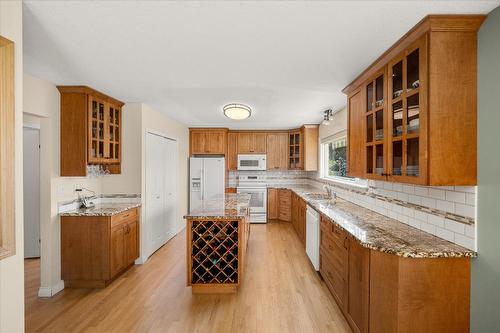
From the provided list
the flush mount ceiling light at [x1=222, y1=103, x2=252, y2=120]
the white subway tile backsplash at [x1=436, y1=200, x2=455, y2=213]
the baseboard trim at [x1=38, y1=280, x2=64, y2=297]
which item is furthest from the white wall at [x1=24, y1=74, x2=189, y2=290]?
the white subway tile backsplash at [x1=436, y1=200, x2=455, y2=213]

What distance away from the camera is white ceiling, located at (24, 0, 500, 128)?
1551 mm

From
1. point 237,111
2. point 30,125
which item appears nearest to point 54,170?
point 30,125

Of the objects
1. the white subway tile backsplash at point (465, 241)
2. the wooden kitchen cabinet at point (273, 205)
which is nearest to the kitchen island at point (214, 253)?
the white subway tile backsplash at point (465, 241)

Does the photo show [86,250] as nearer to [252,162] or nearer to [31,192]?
[31,192]

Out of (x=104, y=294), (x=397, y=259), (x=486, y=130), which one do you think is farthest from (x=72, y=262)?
(x=486, y=130)

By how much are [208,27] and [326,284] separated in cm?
292

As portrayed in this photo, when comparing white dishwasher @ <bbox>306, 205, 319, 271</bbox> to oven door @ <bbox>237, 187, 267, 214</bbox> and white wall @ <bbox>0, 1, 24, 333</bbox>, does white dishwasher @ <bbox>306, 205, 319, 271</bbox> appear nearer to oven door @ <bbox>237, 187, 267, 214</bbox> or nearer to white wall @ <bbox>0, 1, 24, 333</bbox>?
oven door @ <bbox>237, 187, 267, 214</bbox>

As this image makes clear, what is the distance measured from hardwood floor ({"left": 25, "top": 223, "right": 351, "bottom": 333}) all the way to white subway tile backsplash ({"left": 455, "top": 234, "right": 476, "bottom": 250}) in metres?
1.20

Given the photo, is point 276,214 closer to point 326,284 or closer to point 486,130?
point 326,284

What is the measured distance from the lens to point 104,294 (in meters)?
2.92

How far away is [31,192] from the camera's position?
4039 mm

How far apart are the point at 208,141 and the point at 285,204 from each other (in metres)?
2.45

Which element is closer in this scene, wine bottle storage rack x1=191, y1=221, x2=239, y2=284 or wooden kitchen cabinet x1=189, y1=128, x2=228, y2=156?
wine bottle storage rack x1=191, y1=221, x2=239, y2=284

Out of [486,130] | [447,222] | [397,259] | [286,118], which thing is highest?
[286,118]
